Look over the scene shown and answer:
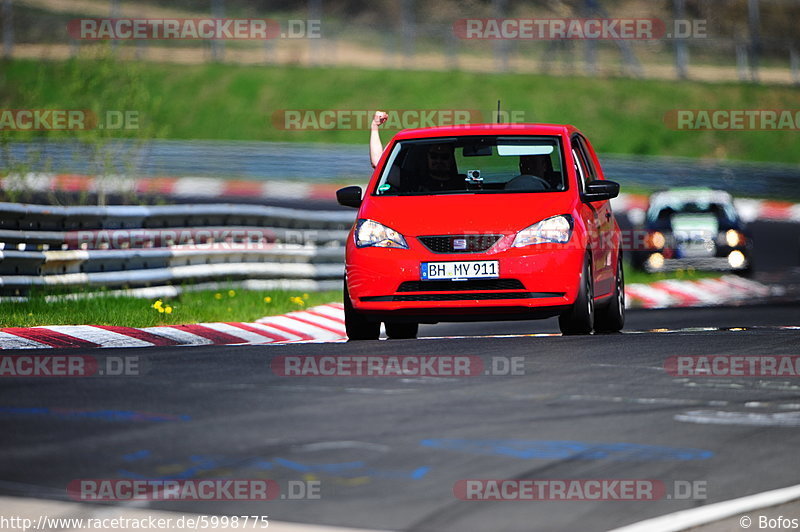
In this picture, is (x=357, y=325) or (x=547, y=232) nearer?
(x=547, y=232)

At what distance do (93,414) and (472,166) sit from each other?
553 cm

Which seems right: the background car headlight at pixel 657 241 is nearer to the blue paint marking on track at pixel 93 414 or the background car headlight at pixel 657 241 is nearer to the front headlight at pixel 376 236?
the front headlight at pixel 376 236

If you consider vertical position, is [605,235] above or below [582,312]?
above

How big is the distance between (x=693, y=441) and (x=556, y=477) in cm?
114

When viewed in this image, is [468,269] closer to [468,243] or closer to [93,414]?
[468,243]

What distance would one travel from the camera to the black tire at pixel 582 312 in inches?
441

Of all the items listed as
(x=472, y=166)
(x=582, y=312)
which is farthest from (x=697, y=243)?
(x=582, y=312)

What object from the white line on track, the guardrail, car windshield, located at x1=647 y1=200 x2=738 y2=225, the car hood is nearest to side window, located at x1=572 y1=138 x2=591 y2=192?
the car hood

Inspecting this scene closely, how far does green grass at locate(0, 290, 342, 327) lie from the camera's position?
40.8 feet

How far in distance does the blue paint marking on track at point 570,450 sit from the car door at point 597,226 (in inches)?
198

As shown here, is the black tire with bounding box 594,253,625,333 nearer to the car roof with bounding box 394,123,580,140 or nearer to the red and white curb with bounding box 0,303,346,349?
the car roof with bounding box 394,123,580,140

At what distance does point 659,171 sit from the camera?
4009 cm

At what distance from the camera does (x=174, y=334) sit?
11914mm

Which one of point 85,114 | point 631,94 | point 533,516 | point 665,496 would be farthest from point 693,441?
point 631,94
